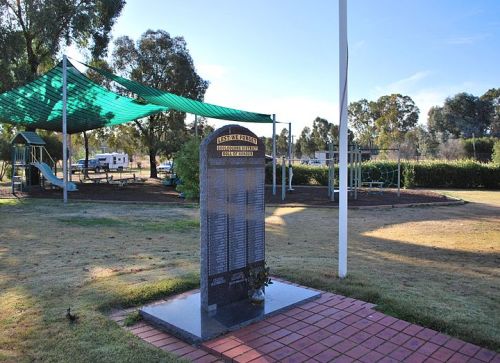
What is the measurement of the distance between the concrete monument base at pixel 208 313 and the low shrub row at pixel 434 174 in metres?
18.6

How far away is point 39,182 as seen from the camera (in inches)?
760

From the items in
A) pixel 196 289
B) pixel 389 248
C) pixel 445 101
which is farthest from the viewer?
pixel 445 101

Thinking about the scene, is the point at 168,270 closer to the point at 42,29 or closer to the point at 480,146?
the point at 42,29

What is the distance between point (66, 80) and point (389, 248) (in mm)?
10190

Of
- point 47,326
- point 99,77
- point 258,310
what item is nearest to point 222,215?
point 258,310

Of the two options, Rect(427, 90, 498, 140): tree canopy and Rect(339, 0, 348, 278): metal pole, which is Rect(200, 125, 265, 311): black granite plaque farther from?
Rect(427, 90, 498, 140): tree canopy

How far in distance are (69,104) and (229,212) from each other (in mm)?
13422

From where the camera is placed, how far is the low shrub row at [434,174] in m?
22.4

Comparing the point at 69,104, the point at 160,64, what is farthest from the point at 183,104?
the point at 160,64

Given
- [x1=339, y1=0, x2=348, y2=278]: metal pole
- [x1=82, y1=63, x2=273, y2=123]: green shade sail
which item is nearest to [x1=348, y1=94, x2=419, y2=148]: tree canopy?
[x1=82, y1=63, x2=273, y2=123]: green shade sail

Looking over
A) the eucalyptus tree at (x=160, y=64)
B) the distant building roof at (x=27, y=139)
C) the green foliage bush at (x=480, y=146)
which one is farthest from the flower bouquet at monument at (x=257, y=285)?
the green foliage bush at (x=480, y=146)

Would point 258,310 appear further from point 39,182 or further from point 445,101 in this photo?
point 445,101

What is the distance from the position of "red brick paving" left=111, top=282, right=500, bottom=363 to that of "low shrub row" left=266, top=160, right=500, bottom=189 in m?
19.0

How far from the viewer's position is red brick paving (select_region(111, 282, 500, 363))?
290 cm
